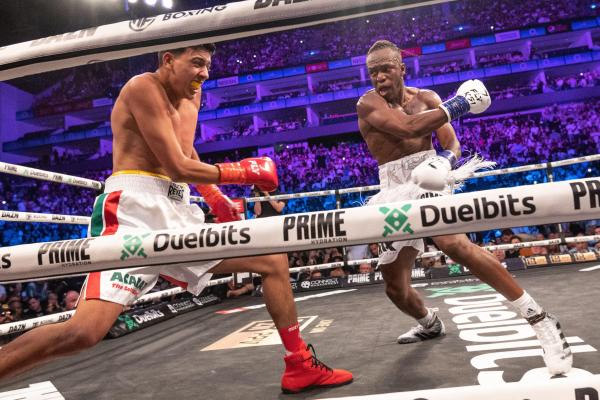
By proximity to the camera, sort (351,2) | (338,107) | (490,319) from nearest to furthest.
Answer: (351,2)
(490,319)
(338,107)

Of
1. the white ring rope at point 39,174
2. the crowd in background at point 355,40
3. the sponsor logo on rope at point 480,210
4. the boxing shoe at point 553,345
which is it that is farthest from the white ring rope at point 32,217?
the crowd in background at point 355,40

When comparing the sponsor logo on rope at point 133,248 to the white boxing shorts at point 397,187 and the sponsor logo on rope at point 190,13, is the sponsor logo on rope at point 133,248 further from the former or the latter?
the white boxing shorts at point 397,187

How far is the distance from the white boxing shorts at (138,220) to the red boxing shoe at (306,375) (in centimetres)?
40

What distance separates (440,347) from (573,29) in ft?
50.8

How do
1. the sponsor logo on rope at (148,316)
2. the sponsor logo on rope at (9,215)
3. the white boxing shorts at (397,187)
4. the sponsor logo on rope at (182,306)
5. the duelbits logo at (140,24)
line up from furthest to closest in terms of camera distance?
1. the sponsor logo on rope at (182,306)
2. the sponsor logo on rope at (148,316)
3. the sponsor logo on rope at (9,215)
4. the white boxing shorts at (397,187)
5. the duelbits logo at (140,24)

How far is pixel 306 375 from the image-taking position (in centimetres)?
157

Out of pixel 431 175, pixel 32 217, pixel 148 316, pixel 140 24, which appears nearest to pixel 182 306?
pixel 148 316

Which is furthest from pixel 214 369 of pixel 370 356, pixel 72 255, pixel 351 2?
pixel 351 2

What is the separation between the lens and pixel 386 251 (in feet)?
6.79

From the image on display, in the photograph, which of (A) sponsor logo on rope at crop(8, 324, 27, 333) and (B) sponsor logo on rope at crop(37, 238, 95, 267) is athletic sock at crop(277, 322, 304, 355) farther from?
(A) sponsor logo on rope at crop(8, 324, 27, 333)

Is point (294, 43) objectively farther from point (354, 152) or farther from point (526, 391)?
point (526, 391)

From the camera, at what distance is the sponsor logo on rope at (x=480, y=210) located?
2.83 feet

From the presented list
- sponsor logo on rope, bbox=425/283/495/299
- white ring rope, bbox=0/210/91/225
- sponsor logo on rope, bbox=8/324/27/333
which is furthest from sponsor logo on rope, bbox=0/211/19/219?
sponsor logo on rope, bbox=425/283/495/299

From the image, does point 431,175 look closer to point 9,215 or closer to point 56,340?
point 56,340
